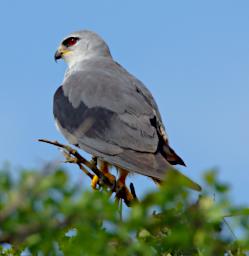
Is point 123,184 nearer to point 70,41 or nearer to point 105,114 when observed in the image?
point 105,114

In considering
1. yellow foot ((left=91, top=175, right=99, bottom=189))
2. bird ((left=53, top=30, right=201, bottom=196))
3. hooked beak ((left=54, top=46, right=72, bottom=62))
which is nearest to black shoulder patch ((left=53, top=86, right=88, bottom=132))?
bird ((left=53, top=30, right=201, bottom=196))

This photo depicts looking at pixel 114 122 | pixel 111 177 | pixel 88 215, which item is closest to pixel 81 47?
pixel 114 122

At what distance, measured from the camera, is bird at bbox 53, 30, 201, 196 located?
17.6 feet

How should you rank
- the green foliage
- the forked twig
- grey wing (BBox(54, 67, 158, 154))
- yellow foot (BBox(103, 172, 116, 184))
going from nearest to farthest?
the green foliage, the forked twig, yellow foot (BBox(103, 172, 116, 184)), grey wing (BBox(54, 67, 158, 154))

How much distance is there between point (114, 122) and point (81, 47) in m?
2.44

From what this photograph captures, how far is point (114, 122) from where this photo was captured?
582 centimetres

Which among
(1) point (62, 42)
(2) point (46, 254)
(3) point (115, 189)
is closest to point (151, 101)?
(3) point (115, 189)

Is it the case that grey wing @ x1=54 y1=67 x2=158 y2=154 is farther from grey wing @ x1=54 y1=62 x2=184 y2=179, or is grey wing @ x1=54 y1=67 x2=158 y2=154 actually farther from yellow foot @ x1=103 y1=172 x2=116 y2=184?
yellow foot @ x1=103 y1=172 x2=116 y2=184

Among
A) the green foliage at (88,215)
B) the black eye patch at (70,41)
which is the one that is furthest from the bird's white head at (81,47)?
the green foliage at (88,215)

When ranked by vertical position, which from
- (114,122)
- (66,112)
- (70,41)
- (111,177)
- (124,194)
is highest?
(70,41)

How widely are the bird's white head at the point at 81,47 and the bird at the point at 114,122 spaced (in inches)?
42.8

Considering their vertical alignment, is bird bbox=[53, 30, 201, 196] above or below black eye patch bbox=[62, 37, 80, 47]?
below

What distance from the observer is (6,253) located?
12.4 feet

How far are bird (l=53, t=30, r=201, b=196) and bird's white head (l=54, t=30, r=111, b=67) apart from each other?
1087mm
